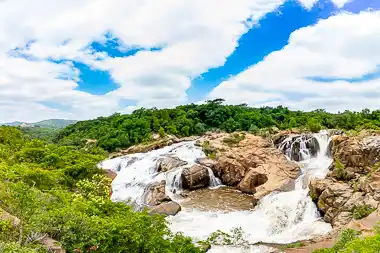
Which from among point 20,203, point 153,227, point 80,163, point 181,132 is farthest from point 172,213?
point 181,132

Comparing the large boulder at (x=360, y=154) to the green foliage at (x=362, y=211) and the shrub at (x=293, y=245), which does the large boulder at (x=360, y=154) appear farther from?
the shrub at (x=293, y=245)

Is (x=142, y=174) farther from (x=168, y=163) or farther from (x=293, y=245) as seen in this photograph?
(x=293, y=245)

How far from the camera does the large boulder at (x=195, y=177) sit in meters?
31.3

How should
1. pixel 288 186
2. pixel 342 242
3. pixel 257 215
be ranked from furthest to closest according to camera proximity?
pixel 288 186 → pixel 257 215 → pixel 342 242

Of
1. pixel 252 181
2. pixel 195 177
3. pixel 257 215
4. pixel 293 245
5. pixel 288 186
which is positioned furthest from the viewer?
pixel 195 177

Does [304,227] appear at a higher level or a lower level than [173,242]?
lower

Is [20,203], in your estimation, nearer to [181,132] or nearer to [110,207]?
[110,207]

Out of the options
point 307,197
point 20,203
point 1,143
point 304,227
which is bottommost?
point 304,227

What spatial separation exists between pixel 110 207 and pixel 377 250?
1150 centimetres

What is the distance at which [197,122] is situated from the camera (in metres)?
63.5

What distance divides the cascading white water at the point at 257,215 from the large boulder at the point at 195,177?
0.60 metres

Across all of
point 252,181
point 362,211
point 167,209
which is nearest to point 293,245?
point 362,211

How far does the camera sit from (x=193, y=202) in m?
27.4

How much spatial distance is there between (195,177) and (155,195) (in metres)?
5.86
